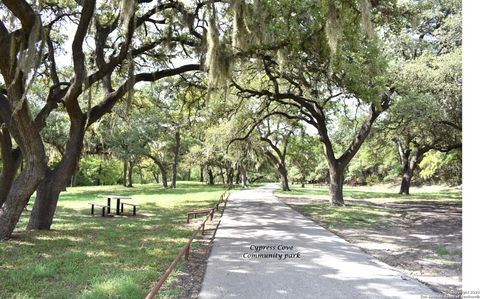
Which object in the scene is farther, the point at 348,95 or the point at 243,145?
the point at 243,145

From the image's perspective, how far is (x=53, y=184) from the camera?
392 inches

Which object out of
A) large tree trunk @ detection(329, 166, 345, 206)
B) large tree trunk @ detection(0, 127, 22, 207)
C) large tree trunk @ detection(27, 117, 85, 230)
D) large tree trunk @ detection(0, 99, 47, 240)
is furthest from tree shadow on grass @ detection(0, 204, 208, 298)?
large tree trunk @ detection(329, 166, 345, 206)

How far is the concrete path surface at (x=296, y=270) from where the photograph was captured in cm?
499

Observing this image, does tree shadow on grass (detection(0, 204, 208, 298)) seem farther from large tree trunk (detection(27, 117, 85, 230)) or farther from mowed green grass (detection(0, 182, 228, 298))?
large tree trunk (detection(27, 117, 85, 230))

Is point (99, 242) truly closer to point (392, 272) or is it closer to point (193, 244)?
point (193, 244)

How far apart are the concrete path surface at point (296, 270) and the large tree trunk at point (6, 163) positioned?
6.53 meters

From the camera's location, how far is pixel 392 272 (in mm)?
6059

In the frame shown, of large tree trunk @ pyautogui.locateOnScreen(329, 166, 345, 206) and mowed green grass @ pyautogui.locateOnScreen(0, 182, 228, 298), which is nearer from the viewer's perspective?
mowed green grass @ pyautogui.locateOnScreen(0, 182, 228, 298)

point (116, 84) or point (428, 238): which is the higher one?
point (116, 84)

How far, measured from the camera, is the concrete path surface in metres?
4.99

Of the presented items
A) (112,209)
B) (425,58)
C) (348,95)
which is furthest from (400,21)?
(112,209)

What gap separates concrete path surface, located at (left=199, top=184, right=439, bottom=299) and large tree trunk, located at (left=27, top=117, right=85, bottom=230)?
4.67m

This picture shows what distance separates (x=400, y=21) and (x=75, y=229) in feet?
41.2

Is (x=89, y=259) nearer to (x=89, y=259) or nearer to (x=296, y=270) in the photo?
(x=89, y=259)
